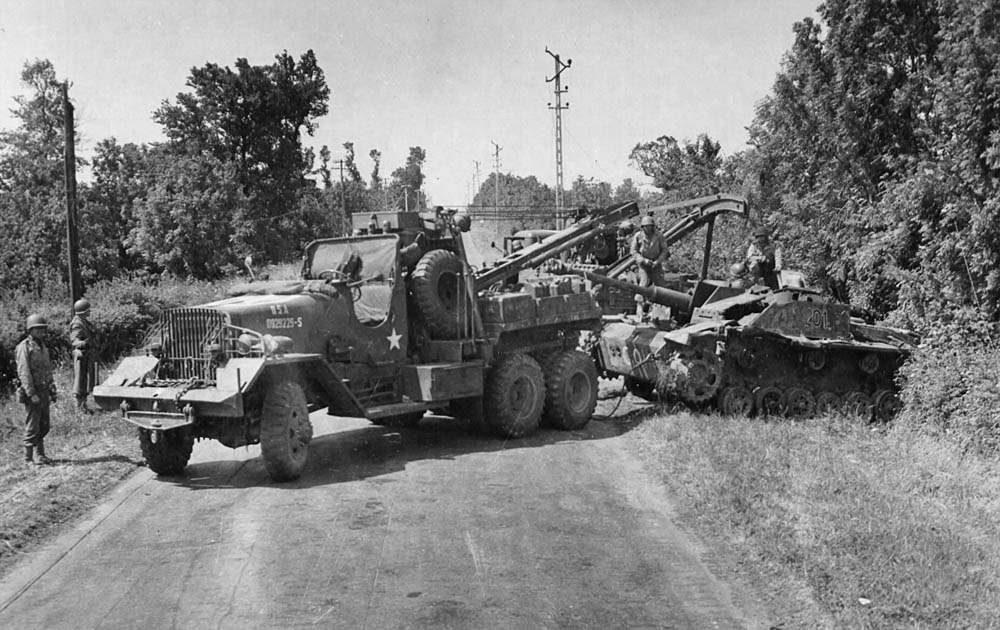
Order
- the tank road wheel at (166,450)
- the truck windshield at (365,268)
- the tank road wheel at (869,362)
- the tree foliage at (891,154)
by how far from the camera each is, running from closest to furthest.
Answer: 1. the tank road wheel at (166,450)
2. the truck windshield at (365,268)
3. the tree foliage at (891,154)
4. the tank road wheel at (869,362)

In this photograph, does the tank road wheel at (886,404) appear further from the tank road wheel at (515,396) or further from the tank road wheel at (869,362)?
the tank road wheel at (515,396)

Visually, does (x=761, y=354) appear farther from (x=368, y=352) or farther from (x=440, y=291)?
(x=368, y=352)

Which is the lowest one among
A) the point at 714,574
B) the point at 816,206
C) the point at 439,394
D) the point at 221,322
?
the point at 714,574

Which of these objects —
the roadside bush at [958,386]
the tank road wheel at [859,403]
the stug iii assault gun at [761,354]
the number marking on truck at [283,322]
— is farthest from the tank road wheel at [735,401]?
the number marking on truck at [283,322]

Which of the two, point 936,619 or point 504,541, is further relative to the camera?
point 504,541

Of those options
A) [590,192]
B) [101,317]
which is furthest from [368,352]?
[590,192]

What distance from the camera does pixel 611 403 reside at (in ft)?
49.9

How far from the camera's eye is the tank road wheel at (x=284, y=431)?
9.42 meters

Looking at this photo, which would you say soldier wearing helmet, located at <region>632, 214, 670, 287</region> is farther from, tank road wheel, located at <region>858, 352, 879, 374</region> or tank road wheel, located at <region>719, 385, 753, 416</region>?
tank road wheel, located at <region>858, 352, 879, 374</region>

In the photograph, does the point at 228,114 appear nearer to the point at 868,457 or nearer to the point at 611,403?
the point at 611,403

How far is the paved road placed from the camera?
609 cm

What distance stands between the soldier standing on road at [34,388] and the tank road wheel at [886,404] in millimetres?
11658

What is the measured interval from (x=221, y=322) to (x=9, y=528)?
2699 mm

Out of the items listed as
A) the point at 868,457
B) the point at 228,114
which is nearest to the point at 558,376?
the point at 868,457
